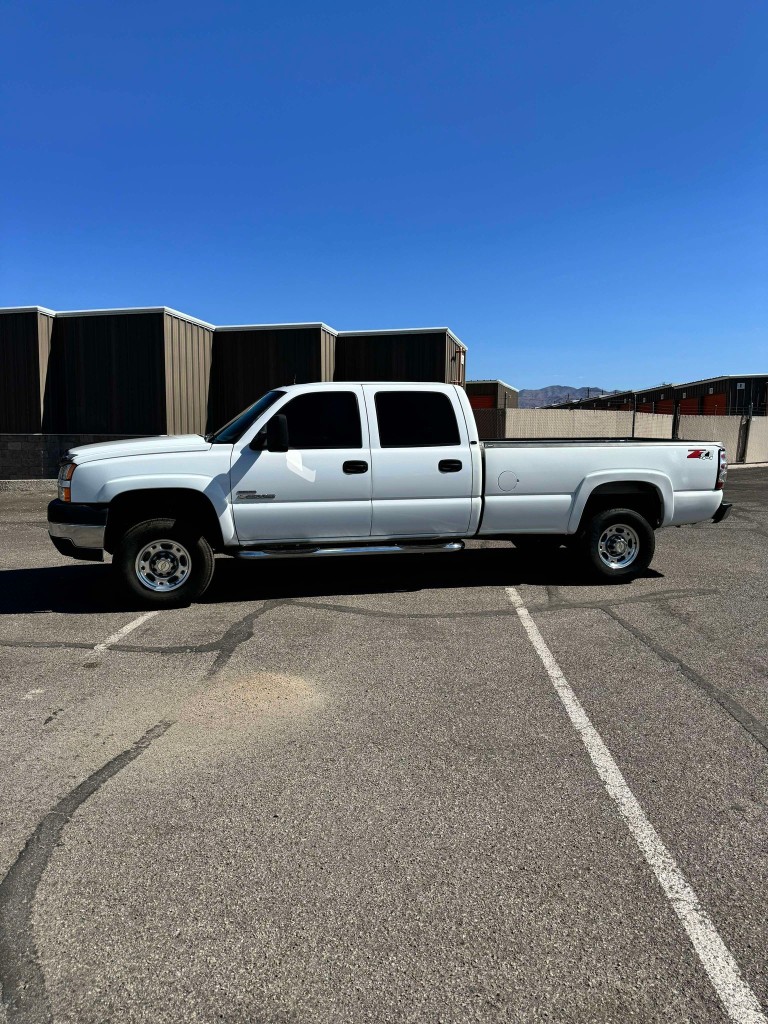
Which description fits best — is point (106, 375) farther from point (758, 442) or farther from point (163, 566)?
point (758, 442)

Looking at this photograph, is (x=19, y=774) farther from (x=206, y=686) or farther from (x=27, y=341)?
(x=27, y=341)

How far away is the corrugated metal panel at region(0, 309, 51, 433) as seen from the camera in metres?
18.0

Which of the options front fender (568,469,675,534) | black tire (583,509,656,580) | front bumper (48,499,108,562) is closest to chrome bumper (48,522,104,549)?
front bumper (48,499,108,562)

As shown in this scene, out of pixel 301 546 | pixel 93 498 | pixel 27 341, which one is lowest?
pixel 301 546

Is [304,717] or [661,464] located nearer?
[304,717]

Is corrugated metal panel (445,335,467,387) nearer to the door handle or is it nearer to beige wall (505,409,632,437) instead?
beige wall (505,409,632,437)

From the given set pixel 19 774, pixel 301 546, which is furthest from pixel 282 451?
pixel 19 774

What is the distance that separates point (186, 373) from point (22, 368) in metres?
4.21

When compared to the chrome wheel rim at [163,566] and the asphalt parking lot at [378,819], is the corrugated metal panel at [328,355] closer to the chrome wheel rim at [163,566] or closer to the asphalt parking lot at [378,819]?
the chrome wheel rim at [163,566]

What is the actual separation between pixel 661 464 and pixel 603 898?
19.0ft

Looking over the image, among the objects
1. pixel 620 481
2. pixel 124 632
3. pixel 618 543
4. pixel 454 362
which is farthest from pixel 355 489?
pixel 454 362

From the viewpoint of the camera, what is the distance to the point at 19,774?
347cm

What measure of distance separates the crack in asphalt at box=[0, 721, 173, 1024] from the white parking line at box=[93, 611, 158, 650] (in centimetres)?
212

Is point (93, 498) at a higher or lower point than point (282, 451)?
lower
